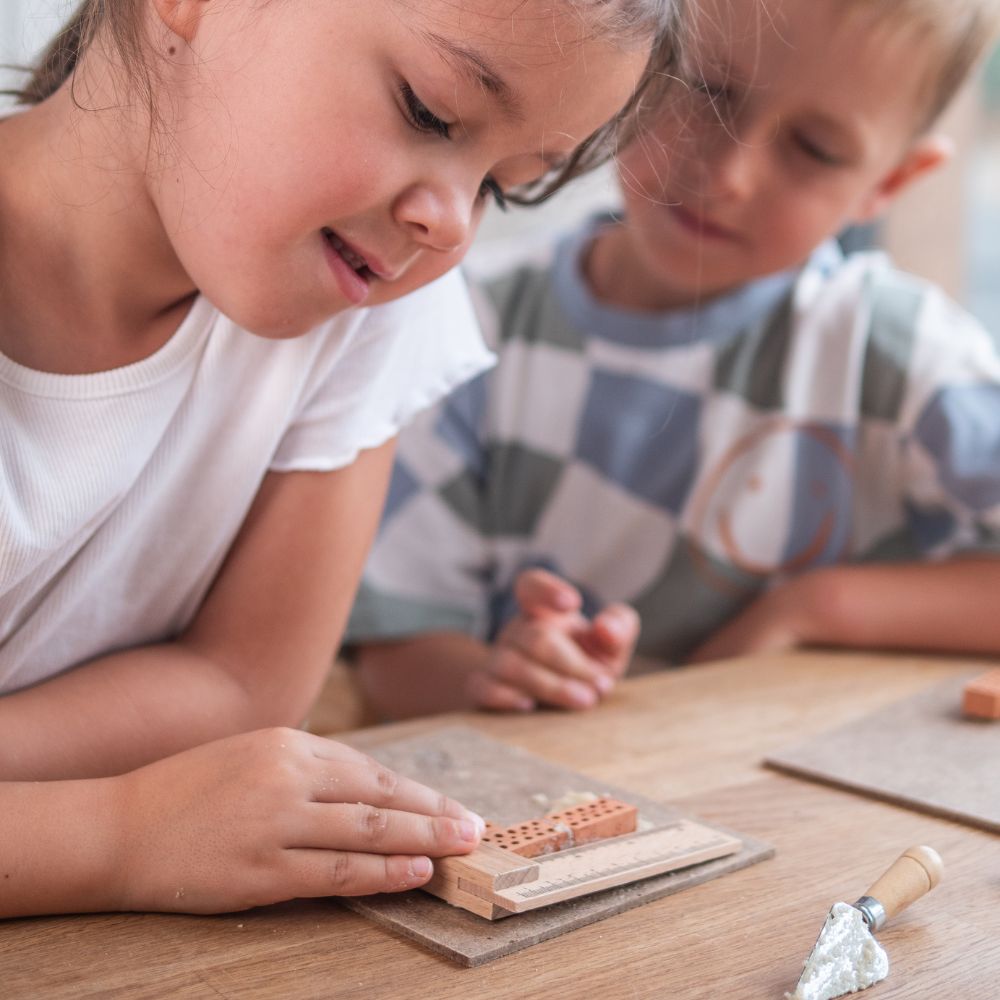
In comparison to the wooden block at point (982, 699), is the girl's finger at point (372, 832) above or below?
above

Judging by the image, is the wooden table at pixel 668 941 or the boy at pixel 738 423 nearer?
the wooden table at pixel 668 941

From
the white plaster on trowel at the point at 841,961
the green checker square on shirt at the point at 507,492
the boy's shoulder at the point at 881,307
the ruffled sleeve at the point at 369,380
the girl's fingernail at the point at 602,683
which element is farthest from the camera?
the green checker square on shirt at the point at 507,492

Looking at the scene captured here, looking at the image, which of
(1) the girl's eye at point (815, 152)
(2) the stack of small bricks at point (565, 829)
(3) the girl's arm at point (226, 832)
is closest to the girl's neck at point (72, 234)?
(3) the girl's arm at point (226, 832)

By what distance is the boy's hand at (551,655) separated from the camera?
0.94 m

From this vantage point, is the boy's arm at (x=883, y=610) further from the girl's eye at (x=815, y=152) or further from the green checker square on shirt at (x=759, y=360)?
the girl's eye at (x=815, y=152)

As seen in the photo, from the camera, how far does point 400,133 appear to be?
0.63 metres

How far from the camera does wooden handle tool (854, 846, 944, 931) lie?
0.57m

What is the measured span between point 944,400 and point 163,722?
838 millimetres

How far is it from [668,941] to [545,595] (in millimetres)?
492

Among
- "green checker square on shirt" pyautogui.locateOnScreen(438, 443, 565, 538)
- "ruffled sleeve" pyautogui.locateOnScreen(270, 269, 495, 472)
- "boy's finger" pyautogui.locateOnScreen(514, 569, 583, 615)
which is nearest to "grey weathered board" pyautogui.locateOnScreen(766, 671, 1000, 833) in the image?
"boy's finger" pyautogui.locateOnScreen(514, 569, 583, 615)

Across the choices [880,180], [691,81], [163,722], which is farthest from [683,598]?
[163,722]

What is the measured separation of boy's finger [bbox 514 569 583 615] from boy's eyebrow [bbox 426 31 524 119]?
1.62 feet

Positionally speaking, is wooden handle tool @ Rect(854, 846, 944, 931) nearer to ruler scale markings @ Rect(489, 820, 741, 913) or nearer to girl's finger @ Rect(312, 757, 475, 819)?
ruler scale markings @ Rect(489, 820, 741, 913)

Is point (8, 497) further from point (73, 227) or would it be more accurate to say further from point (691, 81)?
point (691, 81)
